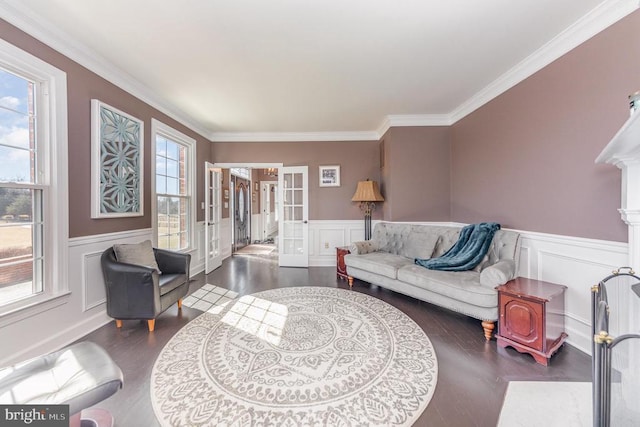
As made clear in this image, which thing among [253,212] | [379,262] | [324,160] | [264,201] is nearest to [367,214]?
[324,160]

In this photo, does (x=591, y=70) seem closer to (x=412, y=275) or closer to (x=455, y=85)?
(x=455, y=85)

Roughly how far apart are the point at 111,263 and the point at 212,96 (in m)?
2.30

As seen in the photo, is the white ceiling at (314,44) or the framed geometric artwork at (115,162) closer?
the white ceiling at (314,44)

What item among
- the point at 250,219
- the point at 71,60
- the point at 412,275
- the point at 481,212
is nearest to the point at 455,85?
the point at 481,212

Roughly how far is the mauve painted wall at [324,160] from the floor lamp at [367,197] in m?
0.28

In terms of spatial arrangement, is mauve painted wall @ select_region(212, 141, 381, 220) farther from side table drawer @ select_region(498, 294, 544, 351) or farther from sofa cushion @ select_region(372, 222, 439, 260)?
side table drawer @ select_region(498, 294, 544, 351)

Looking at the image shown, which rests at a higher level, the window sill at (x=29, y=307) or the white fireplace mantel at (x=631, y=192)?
the white fireplace mantel at (x=631, y=192)

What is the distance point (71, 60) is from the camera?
2.19 meters

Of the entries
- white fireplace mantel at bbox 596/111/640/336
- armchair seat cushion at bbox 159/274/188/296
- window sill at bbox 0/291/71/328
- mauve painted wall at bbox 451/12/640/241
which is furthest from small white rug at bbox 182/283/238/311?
mauve painted wall at bbox 451/12/640/241

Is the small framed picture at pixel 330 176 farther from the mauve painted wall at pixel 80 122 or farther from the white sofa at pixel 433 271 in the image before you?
the mauve painted wall at pixel 80 122

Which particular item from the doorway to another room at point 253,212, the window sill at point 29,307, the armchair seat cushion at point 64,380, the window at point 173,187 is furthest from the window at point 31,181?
the doorway to another room at point 253,212

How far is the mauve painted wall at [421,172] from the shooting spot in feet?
13.0

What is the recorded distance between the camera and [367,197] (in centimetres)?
430

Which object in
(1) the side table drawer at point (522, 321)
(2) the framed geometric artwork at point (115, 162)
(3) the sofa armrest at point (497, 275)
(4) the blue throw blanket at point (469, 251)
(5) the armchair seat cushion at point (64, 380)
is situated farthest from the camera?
(4) the blue throw blanket at point (469, 251)
